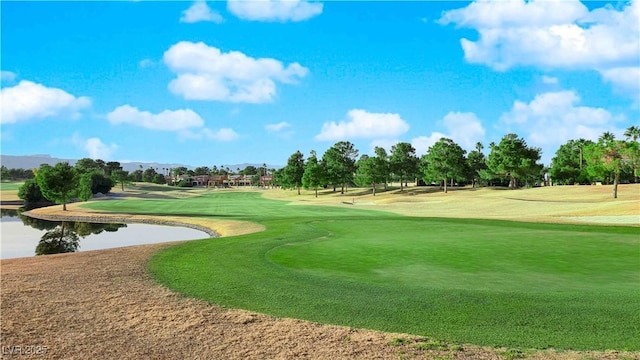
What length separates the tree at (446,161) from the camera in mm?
96387

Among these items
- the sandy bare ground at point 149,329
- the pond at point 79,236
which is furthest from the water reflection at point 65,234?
the sandy bare ground at point 149,329

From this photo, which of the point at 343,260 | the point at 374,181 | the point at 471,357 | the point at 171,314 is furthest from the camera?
the point at 374,181

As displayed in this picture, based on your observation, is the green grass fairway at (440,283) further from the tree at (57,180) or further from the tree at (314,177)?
the tree at (314,177)

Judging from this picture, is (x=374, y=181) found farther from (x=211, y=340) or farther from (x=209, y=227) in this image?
(x=211, y=340)

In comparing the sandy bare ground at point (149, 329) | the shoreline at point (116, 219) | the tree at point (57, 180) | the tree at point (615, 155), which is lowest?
the shoreline at point (116, 219)

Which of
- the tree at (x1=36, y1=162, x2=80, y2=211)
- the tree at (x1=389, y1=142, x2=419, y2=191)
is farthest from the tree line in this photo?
the tree at (x1=36, y1=162, x2=80, y2=211)

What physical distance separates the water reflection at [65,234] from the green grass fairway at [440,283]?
49.7ft

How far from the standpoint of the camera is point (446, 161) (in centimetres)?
9625

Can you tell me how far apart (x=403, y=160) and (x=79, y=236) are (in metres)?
84.2

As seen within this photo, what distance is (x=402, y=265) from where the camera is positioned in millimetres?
16109

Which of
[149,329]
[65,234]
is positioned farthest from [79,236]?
[149,329]

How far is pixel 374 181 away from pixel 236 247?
266 ft

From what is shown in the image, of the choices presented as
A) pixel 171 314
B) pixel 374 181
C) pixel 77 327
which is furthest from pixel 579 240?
pixel 374 181

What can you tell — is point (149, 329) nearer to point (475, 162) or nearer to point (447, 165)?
point (447, 165)
